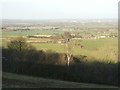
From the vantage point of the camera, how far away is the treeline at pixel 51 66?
15967 mm

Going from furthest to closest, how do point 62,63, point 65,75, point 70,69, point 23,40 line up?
1. point 23,40
2. point 62,63
3. point 70,69
4. point 65,75

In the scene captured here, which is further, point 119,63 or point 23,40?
point 23,40

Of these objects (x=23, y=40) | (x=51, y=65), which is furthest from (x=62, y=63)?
(x=23, y=40)

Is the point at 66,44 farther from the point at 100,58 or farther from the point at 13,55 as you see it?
the point at 13,55

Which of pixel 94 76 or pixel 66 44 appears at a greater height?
pixel 66 44

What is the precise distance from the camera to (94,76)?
54.6 ft

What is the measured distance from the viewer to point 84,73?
17375mm

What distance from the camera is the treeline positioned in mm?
15967

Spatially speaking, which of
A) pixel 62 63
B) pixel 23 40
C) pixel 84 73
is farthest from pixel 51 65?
pixel 23 40

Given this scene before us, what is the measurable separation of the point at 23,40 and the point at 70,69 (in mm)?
7142

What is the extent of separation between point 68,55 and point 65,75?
6173mm

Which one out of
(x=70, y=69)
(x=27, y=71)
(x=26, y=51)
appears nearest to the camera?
(x=27, y=71)

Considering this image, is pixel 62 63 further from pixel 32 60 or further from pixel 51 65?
pixel 32 60

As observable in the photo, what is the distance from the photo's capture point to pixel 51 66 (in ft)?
61.3
